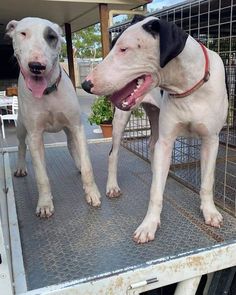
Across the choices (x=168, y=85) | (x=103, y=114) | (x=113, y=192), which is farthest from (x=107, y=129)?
(x=168, y=85)

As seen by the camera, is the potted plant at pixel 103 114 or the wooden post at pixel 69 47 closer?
the potted plant at pixel 103 114

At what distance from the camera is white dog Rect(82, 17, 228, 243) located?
5.49 feet

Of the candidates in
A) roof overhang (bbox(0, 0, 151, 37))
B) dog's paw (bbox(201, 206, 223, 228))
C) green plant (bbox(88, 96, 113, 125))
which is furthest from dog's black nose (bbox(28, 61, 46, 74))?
roof overhang (bbox(0, 0, 151, 37))

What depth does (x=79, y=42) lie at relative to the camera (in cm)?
3106

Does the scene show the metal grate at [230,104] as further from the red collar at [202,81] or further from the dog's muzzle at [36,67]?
the dog's muzzle at [36,67]

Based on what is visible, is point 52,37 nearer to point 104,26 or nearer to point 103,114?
point 103,114

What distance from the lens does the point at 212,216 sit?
2119 millimetres

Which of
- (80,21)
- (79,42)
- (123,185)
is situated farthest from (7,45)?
(79,42)

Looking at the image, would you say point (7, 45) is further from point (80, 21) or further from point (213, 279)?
point (213, 279)

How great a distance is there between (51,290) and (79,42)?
31.4 meters

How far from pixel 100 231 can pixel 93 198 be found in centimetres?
42

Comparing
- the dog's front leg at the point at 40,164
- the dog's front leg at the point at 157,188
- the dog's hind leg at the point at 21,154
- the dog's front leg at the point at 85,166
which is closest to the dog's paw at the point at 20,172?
the dog's hind leg at the point at 21,154

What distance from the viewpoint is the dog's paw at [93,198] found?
7.91ft

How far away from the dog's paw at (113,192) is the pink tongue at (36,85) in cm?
90
